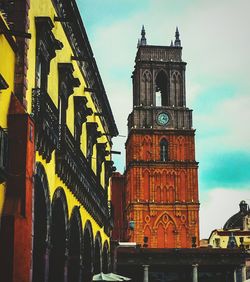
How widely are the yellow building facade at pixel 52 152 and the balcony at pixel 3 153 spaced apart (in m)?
0.30

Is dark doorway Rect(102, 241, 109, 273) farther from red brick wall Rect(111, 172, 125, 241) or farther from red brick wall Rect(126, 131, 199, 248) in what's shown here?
red brick wall Rect(111, 172, 125, 241)

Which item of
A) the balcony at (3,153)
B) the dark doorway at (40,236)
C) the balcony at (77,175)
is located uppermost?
the balcony at (77,175)

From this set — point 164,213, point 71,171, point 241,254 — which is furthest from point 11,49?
point 164,213

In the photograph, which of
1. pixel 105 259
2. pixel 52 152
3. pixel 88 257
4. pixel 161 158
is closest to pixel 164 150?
pixel 161 158

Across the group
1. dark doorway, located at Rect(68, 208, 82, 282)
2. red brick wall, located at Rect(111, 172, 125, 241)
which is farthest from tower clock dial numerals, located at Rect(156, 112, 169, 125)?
dark doorway, located at Rect(68, 208, 82, 282)

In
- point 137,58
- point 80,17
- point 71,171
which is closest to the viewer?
point 71,171

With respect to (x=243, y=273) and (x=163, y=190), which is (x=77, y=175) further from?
(x=163, y=190)

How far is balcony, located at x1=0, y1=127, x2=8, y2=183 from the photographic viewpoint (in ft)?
36.8

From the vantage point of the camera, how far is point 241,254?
4841 centimetres

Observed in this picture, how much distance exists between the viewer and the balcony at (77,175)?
17016 millimetres

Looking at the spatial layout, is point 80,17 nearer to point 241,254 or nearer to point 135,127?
point 241,254

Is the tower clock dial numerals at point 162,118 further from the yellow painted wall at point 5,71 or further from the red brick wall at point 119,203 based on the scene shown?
the yellow painted wall at point 5,71

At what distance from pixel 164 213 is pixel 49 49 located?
56662mm

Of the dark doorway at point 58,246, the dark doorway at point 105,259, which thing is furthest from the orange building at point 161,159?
the dark doorway at point 58,246
